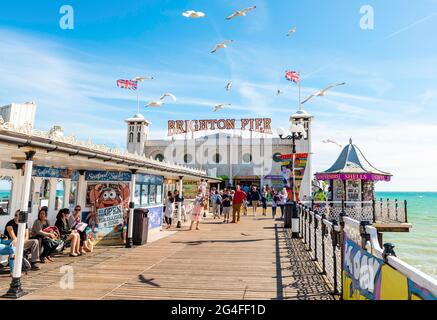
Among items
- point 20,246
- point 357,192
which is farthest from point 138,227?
point 357,192

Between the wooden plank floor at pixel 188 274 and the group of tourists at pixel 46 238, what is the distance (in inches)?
13.7

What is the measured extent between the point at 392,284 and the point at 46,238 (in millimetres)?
7291

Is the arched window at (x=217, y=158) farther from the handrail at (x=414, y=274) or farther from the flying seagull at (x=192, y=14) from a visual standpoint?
the handrail at (x=414, y=274)

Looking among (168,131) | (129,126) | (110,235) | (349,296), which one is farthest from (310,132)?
(349,296)

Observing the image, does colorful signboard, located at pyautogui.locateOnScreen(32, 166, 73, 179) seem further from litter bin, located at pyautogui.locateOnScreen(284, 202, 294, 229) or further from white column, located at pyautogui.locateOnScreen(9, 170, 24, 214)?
litter bin, located at pyautogui.locateOnScreen(284, 202, 294, 229)

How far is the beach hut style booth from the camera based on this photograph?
18156 millimetres

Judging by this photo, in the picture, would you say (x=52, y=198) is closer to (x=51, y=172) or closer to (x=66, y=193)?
(x=66, y=193)

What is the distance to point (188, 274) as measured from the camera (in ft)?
19.7

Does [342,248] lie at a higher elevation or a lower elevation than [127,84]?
lower

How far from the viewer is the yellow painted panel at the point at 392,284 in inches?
87.6

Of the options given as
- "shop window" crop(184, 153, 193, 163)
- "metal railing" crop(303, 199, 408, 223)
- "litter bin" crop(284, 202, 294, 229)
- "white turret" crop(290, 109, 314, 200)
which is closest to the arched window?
"shop window" crop(184, 153, 193, 163)

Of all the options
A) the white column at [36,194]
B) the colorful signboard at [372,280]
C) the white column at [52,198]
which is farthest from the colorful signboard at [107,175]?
the colorful signboard at [372,280]

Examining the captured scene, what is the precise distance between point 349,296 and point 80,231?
23.4 ft
